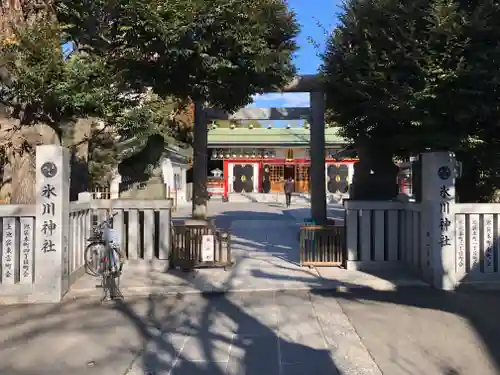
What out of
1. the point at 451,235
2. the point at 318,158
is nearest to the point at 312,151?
the point at 318,158

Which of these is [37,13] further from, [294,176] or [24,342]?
[294,176]

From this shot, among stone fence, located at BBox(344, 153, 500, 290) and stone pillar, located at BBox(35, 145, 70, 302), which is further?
stone fence, located at BBox(344, 153, 500, 290)

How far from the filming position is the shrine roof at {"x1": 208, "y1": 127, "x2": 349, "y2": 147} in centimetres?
3812

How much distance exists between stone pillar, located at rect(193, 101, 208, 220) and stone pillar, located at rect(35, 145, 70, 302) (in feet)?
24.5

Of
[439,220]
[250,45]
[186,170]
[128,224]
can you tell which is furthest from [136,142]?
[186,170]

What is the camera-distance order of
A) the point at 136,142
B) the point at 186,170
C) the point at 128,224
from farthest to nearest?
the point at 186,170 < the point at 136,142 < the point at 128,224

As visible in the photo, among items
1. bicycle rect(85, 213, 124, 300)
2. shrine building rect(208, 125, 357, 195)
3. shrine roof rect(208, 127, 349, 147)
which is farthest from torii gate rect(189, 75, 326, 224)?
shrine building rect(208, 125, 357, 195)

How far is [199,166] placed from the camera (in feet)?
50.6

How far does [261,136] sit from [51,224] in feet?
108

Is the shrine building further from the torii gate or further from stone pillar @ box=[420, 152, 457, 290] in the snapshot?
stone pillar @ box=[420, 152, 457, 290]

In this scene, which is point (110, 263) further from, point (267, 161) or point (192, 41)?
point (267, 161)

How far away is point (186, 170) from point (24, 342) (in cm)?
3455

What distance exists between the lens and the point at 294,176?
41.0m

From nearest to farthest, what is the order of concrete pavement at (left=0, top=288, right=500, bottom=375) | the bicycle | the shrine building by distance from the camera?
1. concrete pavement at (left=0, top=288, right=500, bottom=375)
2. the bicycle
3. the shrine building
